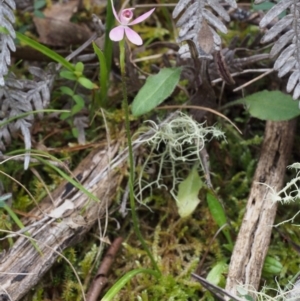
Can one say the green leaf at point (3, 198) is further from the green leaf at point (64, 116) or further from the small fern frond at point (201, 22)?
the small fern frond at point (201, 22)

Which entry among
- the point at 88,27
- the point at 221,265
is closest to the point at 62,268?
the point at 221,265

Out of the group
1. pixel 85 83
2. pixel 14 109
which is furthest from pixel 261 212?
pixel 14 109

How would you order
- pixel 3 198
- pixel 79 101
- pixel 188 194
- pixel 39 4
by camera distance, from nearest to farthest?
1. pixel 3 198
2. pixel 188 194
3. pixel 79 101
4. pixel 39 4

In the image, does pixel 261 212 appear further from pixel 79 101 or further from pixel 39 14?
pixel 39 14

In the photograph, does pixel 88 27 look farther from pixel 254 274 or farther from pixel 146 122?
pixel 254 274

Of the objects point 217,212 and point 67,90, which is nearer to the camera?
point 217,212

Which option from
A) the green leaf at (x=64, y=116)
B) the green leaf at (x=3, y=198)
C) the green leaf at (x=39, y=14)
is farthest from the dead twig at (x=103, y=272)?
the green leaf at (x=39, y=14)
